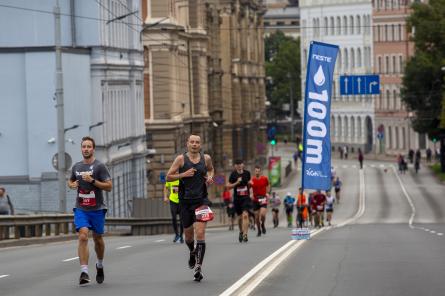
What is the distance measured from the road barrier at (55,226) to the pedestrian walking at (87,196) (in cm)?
→ 1639

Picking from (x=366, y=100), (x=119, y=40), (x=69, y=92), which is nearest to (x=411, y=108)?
(x=366, y=100)

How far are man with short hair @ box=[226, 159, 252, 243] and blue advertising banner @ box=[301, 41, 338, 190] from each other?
1216mm

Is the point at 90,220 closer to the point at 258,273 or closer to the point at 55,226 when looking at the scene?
the point at 258,273

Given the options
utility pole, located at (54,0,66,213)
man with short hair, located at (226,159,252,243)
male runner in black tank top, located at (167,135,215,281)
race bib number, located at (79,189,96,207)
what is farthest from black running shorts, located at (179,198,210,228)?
utility pole, located at (54,0,66,213)

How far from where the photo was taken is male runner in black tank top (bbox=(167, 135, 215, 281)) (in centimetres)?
2102

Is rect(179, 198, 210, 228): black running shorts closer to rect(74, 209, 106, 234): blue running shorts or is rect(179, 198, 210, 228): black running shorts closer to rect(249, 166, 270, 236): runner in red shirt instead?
rect(74, 209, 106, 234): blue running shorts

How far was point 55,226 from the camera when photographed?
42812 mm

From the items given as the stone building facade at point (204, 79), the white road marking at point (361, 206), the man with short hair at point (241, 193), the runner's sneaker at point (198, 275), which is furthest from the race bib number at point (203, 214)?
the stone building facade at point (204, 79)

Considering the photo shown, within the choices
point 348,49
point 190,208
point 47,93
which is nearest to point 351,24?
point 348,49

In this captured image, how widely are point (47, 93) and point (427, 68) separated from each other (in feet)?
203

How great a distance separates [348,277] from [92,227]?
327 cm

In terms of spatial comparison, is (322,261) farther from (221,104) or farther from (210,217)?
(221,104)

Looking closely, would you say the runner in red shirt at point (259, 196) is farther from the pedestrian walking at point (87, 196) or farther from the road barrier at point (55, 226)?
the pedestrian walking at point (87, 196)

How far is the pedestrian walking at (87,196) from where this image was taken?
20.6 m
